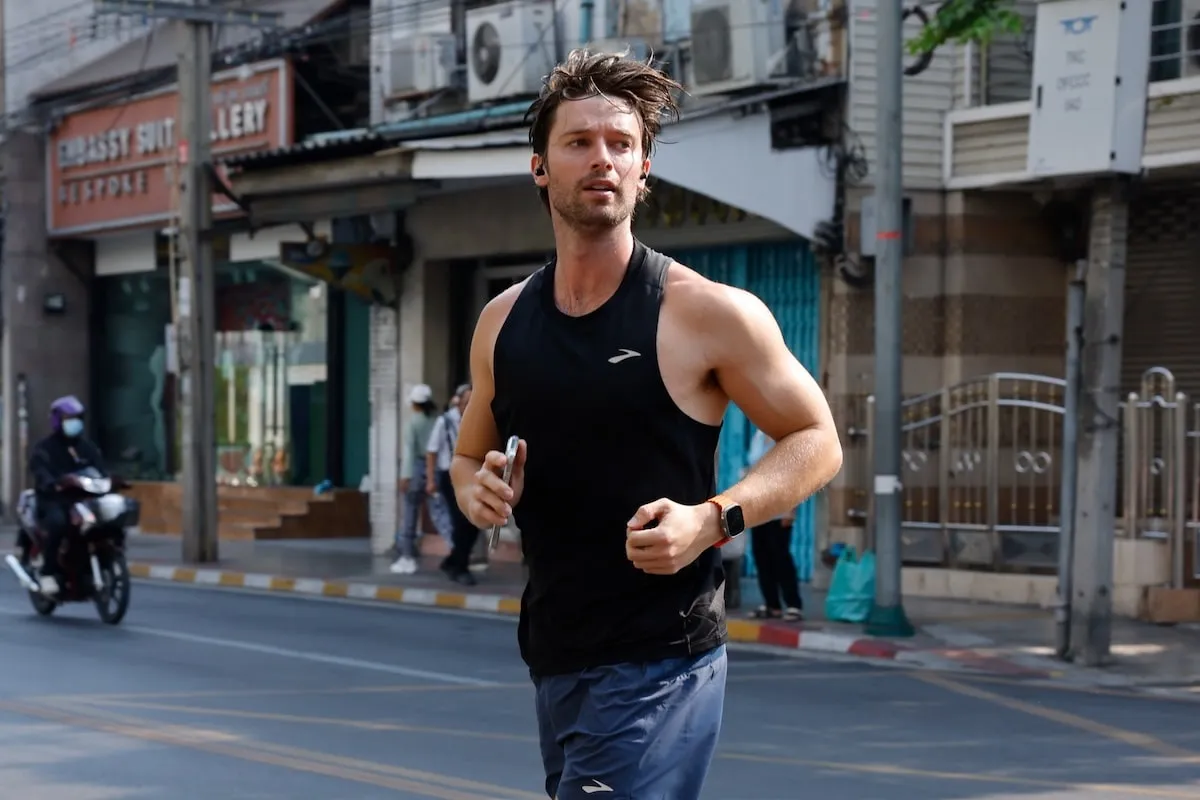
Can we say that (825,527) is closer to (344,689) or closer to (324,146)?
(324,146)

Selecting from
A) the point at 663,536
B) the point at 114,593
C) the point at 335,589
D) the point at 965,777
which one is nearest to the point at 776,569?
the point at 114,593

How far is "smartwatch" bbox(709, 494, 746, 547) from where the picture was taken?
364 cm

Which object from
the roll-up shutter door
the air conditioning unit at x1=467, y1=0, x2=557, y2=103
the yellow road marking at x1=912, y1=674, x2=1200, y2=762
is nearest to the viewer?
the yellow road marking at x1=912, y1=674, x2=1200, y2=762

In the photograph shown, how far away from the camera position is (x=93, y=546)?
15.0m

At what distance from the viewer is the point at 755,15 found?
60.2 feet

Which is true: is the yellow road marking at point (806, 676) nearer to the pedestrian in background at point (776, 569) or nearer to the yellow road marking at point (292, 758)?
the pedestrian in background at point (776, 569)

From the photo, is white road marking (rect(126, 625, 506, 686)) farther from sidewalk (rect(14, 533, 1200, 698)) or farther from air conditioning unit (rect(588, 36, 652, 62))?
air conditioning unit (rect(588, 36, 652, 62))

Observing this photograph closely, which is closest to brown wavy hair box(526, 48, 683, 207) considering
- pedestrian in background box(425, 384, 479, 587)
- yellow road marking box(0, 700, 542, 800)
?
yellow road marking box(0, 700, 542, 800)

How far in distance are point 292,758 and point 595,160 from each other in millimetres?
5711

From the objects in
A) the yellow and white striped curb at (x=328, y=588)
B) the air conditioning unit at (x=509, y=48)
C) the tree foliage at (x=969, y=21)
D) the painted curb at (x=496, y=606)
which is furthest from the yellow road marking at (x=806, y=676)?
the air conditioning unit at (x=509, y=48)

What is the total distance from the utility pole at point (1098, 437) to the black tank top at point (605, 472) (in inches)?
365

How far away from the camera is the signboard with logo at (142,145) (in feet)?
82.1

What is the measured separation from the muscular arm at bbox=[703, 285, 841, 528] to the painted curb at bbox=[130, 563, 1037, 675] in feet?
20.7

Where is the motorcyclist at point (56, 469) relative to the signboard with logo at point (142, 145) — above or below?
below
